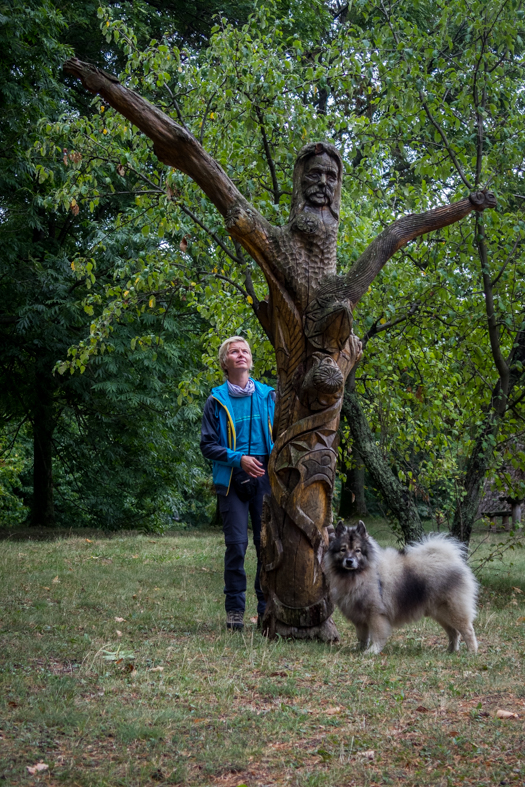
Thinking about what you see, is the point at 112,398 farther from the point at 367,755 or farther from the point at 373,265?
the point at 367,755

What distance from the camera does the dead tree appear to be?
20.2 feet

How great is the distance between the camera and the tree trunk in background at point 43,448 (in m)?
15.8

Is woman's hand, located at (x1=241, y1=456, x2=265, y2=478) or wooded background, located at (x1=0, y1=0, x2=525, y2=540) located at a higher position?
wooded background, located at (x1=0, y1=0, x2=525, y2=540)

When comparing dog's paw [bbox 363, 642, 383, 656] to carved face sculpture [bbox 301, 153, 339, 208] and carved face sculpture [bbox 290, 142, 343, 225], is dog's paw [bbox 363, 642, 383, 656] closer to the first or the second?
carved face sculpture [bbox 290, 142, 343, 225]

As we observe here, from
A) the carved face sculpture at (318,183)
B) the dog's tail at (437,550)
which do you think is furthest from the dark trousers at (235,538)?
the carved face sculpture at (318,183)

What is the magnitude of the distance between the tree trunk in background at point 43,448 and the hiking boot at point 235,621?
9.88 metres

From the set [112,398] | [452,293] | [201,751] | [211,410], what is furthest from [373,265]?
[112,398]

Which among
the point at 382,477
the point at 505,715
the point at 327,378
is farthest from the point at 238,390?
the point at 505,715

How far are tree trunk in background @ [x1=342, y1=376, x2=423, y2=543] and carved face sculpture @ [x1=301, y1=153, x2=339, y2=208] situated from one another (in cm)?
337

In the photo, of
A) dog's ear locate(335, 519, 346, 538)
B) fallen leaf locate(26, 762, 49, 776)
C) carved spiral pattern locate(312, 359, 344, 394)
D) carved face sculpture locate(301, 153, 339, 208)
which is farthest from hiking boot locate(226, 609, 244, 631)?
carved face sculpture locate(301, 153, 339, 208)

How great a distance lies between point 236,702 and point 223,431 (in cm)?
271

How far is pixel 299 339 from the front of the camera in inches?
251

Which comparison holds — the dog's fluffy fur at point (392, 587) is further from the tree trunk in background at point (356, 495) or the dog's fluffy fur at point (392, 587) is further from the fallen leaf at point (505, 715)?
the tree trunk in background at point (356, 495)

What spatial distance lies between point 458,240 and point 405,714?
6.29m
